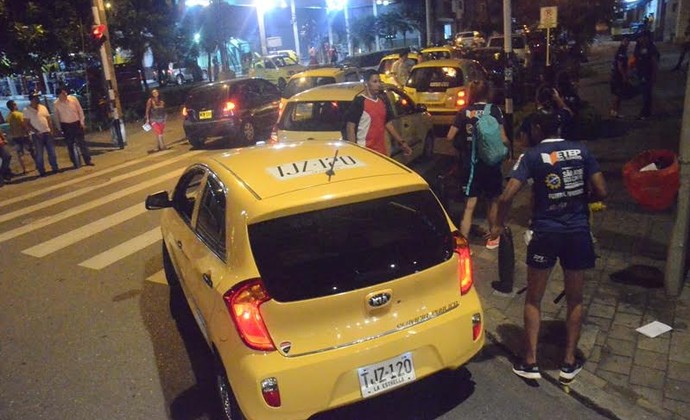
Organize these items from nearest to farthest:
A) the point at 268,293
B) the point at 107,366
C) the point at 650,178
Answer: the point at 268,293 < the point at 107,366 < the point at 650,178

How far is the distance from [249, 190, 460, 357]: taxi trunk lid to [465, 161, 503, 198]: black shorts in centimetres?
264

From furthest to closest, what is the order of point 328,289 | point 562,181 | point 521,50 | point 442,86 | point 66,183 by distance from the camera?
point 521,50 → point 442,86 → point 66,183 → point 562,181 → point 328,289

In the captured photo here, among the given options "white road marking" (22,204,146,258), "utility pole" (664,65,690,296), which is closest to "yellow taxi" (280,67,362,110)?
"white road marking" (22,204,146,258)

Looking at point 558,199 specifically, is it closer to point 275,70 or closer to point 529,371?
point 529,371

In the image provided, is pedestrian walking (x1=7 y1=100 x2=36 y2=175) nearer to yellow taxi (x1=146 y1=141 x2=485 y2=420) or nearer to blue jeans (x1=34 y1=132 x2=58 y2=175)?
blue jeans (x1=34 y1=132 x2=58 y2=175)

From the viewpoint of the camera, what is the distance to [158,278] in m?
6.41

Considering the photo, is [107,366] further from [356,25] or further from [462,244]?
[356,25]

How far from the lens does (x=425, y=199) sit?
3.57m

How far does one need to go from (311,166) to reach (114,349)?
8.38 ft

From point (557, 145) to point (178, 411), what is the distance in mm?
3091

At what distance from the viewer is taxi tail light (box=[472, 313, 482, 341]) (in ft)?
11.4

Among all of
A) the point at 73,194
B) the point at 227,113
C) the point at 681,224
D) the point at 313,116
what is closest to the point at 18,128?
the point at 73,194

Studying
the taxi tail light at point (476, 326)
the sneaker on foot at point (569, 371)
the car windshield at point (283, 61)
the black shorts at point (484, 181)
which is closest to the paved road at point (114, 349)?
the sneaker on foot at point (569, 371)

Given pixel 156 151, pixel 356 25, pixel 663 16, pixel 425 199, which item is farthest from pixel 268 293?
pixel 356 25
